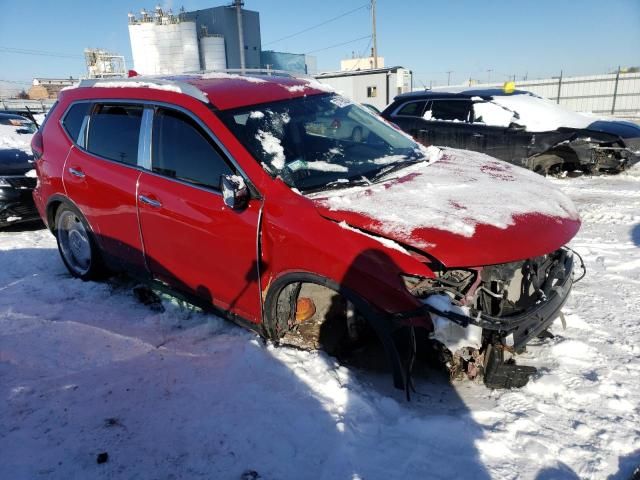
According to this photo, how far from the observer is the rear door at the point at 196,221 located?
2840 millimetres

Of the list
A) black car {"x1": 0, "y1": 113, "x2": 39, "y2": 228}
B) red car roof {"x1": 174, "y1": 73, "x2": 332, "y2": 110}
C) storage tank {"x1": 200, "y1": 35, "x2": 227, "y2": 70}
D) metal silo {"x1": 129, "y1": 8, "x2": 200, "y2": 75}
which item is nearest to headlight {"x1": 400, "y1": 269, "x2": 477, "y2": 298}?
red car roof {"x1": 174, "y1": 73, "x2": 332, "y2": 110}

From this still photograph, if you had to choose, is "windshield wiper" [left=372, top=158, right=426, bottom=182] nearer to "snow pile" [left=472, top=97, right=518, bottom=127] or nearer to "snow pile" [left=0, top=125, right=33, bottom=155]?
"snow pile" [left=472, top=97, right=518, bottom=127]

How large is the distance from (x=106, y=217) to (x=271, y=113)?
5.57ft

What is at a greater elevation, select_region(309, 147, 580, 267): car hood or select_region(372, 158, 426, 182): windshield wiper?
select_region(372, 158, 426, 182): windshield wiper

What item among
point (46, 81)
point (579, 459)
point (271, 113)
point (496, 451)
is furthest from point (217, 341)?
point (46, 81)

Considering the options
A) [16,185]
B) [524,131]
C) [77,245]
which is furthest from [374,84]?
[77,245]

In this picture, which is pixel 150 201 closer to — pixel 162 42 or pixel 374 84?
pixel 374 84

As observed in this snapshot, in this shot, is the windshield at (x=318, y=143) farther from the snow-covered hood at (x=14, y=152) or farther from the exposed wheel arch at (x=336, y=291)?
the snow-covered hood at (x=14, y=152)

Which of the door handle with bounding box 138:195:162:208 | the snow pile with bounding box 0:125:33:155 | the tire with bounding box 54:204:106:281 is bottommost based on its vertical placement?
the tire with bounding box 54:204:106:281

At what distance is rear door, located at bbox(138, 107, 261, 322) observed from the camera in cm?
284

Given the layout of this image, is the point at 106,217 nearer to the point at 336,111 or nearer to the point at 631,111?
the point at 336,111

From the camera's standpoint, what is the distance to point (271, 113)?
3197 mm

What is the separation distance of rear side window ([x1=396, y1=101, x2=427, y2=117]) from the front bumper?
243 inches

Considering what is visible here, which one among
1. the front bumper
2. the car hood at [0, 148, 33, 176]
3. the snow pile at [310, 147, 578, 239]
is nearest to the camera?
the front bumper
